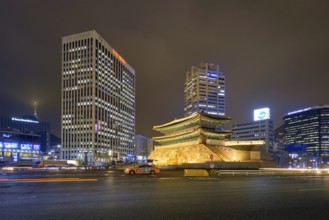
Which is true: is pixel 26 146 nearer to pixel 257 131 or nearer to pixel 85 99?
pixel 85 99

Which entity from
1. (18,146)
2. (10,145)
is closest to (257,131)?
(18,146)

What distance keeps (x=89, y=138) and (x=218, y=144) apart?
310 feet

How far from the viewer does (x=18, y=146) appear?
503ft

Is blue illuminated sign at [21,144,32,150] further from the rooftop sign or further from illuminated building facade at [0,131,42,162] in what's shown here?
the rooftop sign

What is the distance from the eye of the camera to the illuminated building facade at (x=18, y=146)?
145 metres

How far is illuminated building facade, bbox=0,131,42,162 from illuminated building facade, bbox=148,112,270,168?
94.6 metres

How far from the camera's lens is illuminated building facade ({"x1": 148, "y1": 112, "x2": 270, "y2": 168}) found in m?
70.6

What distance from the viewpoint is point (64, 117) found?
16175 cm

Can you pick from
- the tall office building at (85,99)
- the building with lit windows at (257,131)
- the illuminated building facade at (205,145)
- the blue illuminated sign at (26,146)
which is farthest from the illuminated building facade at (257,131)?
the blue illuminated sign at (26,146)

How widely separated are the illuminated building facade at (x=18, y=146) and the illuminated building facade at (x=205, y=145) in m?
94.6

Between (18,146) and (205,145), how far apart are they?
117m

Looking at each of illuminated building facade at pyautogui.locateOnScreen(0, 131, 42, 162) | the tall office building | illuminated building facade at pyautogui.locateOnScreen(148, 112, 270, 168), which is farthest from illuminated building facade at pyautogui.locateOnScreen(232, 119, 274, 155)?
illuminated building facade at pyautogui.locateOnScreen(0, 131, 42, 162)

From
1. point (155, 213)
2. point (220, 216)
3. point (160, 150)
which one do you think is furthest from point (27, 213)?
point (160, 150)

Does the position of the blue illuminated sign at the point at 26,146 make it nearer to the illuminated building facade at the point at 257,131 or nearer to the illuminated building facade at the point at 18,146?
the illuminated building facade at the point at 18,146
